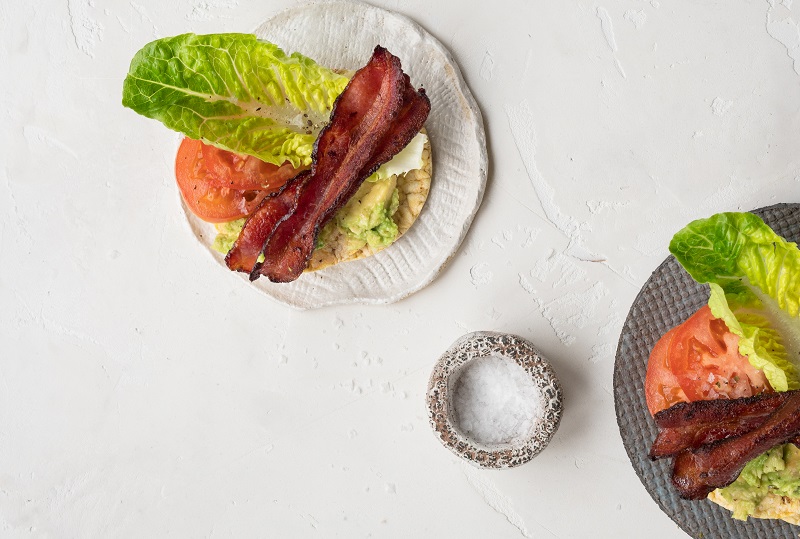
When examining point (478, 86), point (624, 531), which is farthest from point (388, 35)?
point (624, 531)

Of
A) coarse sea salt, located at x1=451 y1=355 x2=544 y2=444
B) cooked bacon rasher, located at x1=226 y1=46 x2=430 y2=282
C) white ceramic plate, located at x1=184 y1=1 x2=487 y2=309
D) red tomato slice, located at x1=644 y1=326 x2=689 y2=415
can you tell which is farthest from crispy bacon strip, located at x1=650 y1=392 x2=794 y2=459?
cooked bacon rasher, located at x1=226 y1=46 x2=430 y2=282

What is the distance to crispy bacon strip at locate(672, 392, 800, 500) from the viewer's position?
2777 mm

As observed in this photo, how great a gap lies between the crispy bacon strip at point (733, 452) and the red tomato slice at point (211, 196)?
1.92 meters

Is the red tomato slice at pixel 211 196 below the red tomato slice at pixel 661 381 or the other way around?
below

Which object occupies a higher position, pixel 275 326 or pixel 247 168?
pixel 247 168

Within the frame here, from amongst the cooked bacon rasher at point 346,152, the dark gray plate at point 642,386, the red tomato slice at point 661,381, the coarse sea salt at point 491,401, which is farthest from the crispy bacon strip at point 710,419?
the cooked bacon rasher at point 346,152

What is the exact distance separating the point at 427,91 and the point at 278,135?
741mm

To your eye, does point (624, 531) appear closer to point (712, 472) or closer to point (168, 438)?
point (712, 472)

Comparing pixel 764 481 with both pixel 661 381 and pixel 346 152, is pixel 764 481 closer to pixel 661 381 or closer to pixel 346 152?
pixel 661 381

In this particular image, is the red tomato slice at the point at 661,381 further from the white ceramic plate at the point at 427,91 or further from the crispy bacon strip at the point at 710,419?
the white ceramic plate at the point at 427,91

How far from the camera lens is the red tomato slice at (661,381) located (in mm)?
3080

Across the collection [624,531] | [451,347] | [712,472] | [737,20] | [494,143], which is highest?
[737,20]

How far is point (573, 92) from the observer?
12.1ft

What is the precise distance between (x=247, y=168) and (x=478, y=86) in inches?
44.3
